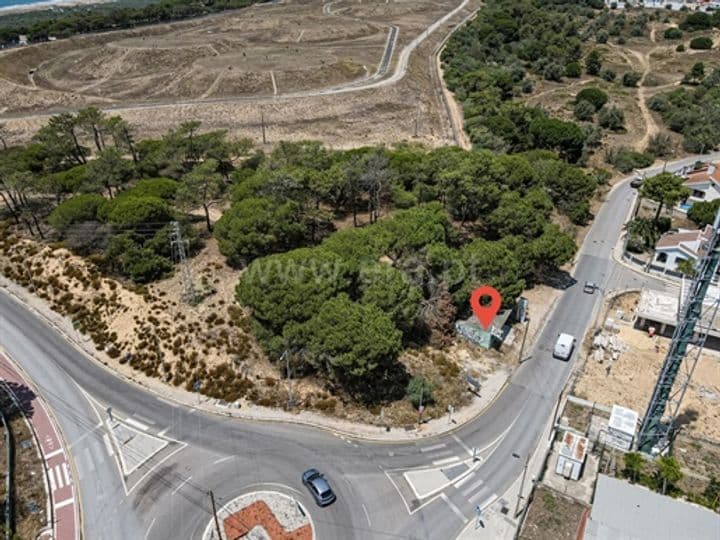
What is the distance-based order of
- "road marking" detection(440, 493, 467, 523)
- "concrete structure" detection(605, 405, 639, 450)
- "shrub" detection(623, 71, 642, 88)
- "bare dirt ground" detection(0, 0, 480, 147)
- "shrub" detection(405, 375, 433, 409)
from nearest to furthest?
1. "road marking" detection(440, 493, 467, 523)
2. "concrete structure" detection(605, 405, 639, 450)
3. "shrub" detection(405, 375, 433, 409)
4. "bare dirt ground" detection(0, 0, 480, 147)
5. "shrub" detection(623, 71, 642, 88)

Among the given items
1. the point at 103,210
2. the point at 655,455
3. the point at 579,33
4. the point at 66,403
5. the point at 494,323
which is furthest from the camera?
the point at 579,33

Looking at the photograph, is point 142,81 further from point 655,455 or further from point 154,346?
point 655,455

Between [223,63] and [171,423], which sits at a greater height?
[223,63]

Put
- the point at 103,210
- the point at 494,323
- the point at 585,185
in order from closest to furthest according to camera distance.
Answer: the point at 494,323 → the point at 103,210 → the point at 585,185

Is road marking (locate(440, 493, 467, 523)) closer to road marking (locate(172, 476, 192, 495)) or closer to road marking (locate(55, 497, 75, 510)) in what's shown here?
road marking (locate(172, 476, 192, 495))

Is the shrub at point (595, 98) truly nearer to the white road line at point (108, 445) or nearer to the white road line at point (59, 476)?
the white road line at point (108, 445)

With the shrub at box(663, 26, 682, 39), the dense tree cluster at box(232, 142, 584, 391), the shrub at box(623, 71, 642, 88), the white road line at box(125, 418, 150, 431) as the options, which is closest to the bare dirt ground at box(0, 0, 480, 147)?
the dense tree cluster at box(232, 142, 584, 391)

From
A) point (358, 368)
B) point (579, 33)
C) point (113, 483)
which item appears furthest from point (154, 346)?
point (579, 33)
